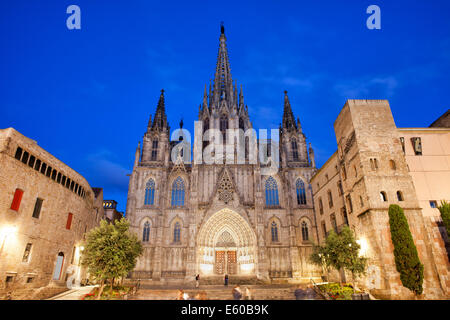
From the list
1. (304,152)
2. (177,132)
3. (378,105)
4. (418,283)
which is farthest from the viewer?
(177,132)

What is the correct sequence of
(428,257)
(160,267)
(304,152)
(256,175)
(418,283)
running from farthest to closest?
1. (304,152)
2. (256,175)
3. (160,267)
4. (428,257)
5. (418,283)

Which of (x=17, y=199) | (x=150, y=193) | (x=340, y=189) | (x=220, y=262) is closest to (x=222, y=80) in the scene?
(x=150, y=193)

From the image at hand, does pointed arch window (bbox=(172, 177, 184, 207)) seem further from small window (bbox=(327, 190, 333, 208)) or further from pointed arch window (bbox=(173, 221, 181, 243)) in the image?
small window (bbox=(327, 190, 333, 208))

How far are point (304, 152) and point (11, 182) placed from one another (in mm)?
32086

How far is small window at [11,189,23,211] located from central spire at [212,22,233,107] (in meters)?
28.3

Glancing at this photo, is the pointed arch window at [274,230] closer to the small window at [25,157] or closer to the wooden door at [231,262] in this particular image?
the wooden door at [231,262]

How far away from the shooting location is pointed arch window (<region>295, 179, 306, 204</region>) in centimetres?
3419

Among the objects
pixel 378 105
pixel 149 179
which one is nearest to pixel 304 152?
pixel 378 105

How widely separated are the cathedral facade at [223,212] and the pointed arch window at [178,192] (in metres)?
0.13

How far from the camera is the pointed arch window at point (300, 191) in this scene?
34188 millimetres

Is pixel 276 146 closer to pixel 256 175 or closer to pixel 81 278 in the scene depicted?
pixel 256 175

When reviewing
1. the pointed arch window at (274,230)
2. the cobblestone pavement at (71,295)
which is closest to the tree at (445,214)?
the pointed arch window at (274,230)

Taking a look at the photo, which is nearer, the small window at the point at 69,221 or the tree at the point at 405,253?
the tree at the point at 405,253

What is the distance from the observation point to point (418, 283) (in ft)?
A: 47.9
